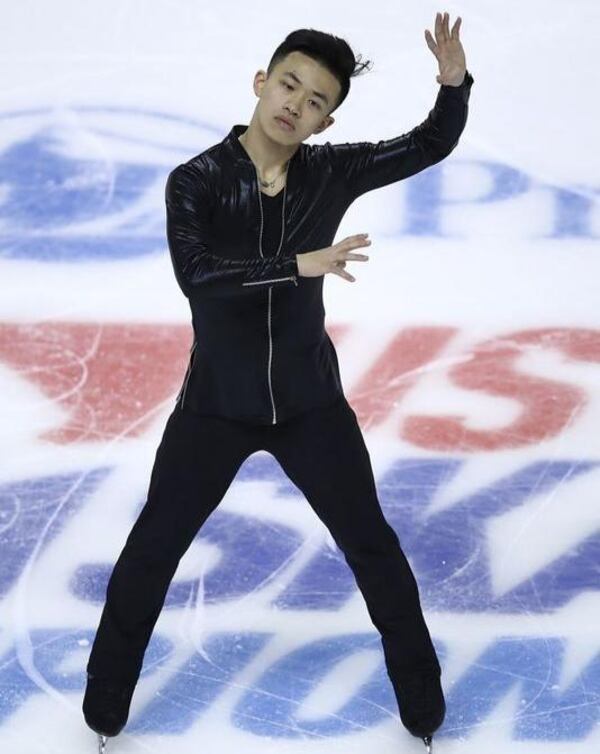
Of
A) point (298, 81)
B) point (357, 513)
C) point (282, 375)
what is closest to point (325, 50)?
point (298, 81)

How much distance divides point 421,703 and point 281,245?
1.10m

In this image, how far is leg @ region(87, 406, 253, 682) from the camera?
3451 mm

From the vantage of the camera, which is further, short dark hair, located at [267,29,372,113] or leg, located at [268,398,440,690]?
leg, located at [268,398,440,690]

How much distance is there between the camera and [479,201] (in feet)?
19.6

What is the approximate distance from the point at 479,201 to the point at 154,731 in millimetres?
2953

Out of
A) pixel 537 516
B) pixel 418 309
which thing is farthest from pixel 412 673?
pixel 418 309

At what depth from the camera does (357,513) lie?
11.4 feet

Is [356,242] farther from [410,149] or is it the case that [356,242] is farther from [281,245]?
[410,149]

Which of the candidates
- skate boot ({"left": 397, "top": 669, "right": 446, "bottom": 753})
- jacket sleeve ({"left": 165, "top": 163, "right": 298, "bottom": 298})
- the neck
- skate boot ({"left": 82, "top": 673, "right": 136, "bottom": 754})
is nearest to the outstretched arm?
the neck

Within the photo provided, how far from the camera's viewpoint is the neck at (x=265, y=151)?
3359 mm

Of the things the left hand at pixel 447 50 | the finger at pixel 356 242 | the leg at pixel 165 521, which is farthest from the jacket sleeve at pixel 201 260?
the left hand at pixel 447 50

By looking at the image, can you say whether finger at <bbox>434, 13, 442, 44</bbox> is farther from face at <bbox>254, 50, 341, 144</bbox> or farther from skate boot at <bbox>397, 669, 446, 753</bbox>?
skate boot at <bbox>397, 669, 446, 753</bbox>

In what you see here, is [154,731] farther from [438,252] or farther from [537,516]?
[438,252]

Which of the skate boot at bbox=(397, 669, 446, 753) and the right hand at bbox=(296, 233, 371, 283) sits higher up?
the right hand at bbox=(296, 233, 371, 283)
